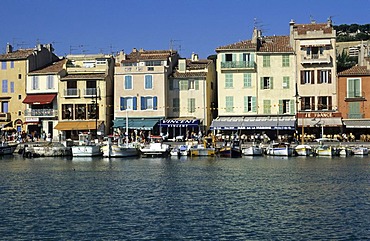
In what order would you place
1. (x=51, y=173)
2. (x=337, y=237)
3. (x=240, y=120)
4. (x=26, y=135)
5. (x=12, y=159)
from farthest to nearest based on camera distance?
(x=26, y=135), (x=240, y=120), (x=12, y=159), (x=51, y=173), (x=337, y=237)

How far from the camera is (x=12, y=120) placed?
87.3 meters

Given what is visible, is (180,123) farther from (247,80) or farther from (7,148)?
(7,148)

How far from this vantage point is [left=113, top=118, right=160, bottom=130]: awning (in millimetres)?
81475

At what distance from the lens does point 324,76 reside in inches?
3105

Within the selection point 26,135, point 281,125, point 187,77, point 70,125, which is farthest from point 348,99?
point 26,135

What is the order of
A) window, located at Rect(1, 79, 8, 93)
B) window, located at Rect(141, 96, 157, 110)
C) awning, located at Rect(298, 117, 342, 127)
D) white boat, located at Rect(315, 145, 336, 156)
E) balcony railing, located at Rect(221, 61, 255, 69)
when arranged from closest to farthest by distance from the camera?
white boat, located at Rect(315, 145, 336, 156) < awning, located at Rect(298, 117, 342, 127) < balcony railing, located at Rect(221, 61, 255, 69) < window, located at Rect(141, 96, 157, 110) < window, located at Rect(1, 79, 8, 93)

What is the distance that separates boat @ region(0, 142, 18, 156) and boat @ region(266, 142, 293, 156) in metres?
29.7

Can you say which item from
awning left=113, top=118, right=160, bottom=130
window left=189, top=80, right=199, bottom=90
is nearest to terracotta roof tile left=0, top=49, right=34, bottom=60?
awning left=113, top=118, right=160, bottom=130

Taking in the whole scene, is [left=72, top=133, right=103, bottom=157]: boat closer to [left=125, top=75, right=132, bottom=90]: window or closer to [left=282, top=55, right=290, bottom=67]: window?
[left=125, top=75, right=132, bottom=90]: window

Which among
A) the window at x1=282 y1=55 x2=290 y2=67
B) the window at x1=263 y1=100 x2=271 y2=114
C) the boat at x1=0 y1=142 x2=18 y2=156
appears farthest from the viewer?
the window at x1=263 y1=100 x2=271 y2=114

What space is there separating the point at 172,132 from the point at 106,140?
818cm

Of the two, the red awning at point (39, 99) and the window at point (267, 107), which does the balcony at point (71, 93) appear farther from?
the window at point (267, 107)

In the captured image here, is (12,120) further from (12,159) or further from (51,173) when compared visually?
(51,173)

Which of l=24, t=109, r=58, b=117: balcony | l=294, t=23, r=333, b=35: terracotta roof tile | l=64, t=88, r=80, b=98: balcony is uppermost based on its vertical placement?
l=294, t=23, r=333, b=35: terracotta roof tile
